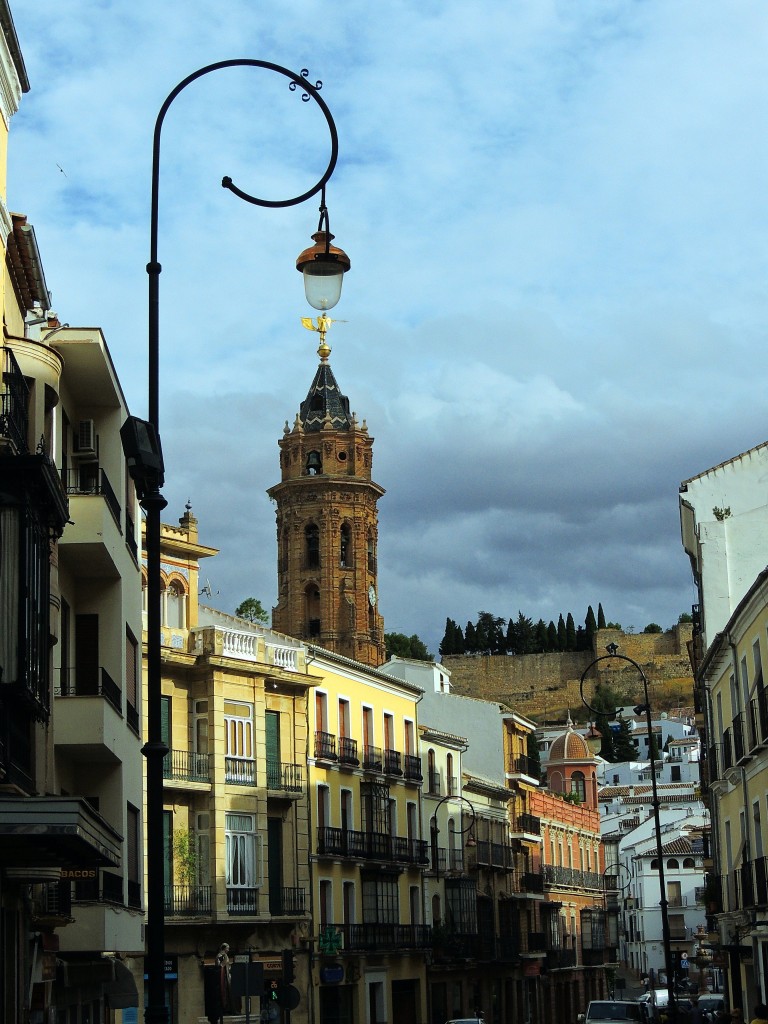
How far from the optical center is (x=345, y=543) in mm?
124438

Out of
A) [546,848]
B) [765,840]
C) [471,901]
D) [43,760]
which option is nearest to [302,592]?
[546,848]

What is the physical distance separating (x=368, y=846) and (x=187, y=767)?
10537 mm

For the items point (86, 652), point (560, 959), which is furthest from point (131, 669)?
point (560, 959)

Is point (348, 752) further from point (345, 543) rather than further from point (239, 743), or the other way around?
point (345, 543)

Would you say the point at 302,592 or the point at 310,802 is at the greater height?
the point at 302,592

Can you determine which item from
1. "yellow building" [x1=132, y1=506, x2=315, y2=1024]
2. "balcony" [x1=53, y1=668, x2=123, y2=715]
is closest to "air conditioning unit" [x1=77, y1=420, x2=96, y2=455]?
"balcony" [x1=53, y1=668, x2=123, y2=715]

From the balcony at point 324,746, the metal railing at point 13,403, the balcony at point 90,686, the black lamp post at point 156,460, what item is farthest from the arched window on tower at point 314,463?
the black lamp post at point 156,460

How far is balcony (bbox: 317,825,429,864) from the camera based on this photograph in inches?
1924

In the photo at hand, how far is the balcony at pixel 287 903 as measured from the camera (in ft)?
149

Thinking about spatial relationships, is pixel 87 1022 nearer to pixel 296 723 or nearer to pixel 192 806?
pixel 192 806

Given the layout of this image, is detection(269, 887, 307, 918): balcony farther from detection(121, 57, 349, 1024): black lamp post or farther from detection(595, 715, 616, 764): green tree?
detection(595, 715, 616, 764): green tree

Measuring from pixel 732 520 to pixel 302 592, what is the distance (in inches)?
3343

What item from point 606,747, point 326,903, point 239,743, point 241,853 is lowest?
point 326,903

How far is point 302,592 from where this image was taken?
12619cm
